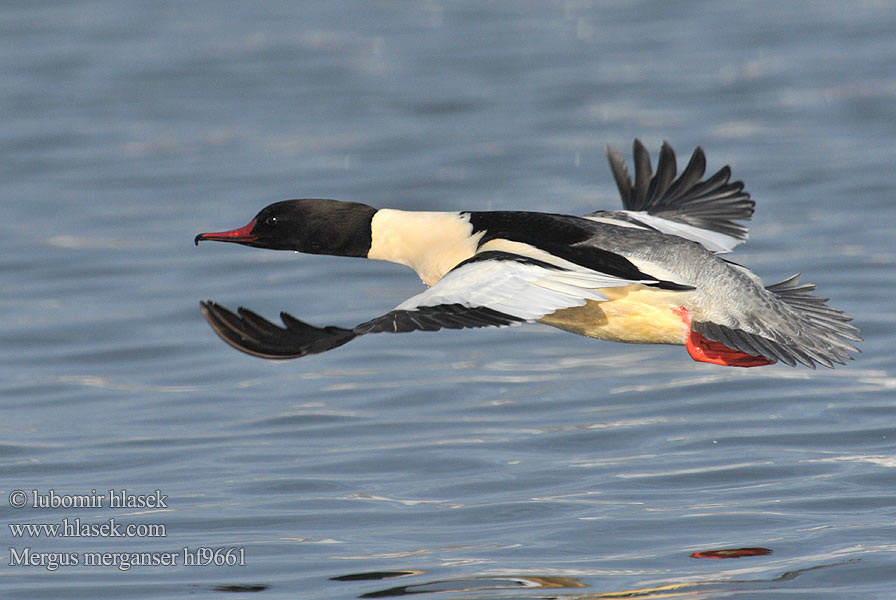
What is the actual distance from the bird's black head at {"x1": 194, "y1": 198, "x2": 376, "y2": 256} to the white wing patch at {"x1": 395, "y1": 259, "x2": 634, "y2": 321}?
1.18 m

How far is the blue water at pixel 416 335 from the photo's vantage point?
230 inches

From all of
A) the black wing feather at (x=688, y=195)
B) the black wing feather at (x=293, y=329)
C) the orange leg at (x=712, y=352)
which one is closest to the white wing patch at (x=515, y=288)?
the black wing feather at (x=293, y=329)

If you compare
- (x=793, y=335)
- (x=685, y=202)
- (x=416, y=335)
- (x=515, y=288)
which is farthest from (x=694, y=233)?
(x=416, y=335)

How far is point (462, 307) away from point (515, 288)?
304mm

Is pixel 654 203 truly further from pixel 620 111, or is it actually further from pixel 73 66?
pixel 73 66

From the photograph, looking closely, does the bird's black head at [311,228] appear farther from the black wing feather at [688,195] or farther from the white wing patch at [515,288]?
the black wing feather at [688,195]

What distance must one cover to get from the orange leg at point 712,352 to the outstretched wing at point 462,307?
507 millimetres

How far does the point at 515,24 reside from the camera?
63.2ft

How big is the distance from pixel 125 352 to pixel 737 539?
4502 millimetres

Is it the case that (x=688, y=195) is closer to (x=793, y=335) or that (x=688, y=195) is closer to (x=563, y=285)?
(x=793, y=335)

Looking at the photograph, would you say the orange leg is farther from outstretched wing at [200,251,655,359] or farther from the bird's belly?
outstretched wing at [200,251,655,359]

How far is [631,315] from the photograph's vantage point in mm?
6297

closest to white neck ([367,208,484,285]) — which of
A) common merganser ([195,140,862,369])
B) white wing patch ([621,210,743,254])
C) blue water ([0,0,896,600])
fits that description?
common merganser ([195,140,862,369])

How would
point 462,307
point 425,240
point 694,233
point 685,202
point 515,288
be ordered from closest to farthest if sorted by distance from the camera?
point 462,307, point 515,288, point 425,240, point 694,233, point 685,202
